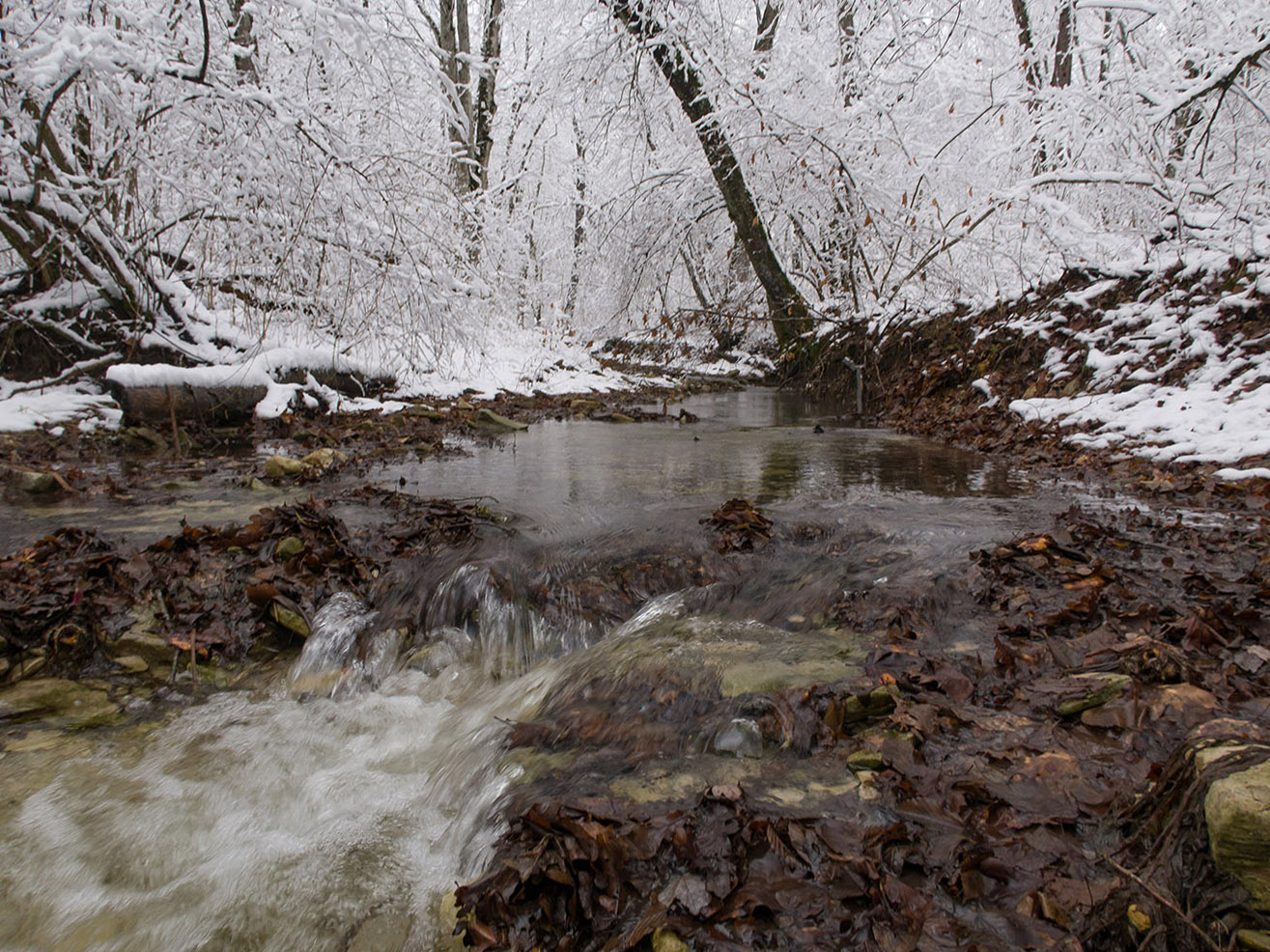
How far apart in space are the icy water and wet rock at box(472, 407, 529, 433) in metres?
3.63

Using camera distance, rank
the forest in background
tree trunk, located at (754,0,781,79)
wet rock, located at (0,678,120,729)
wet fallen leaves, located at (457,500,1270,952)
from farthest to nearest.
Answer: tree trunk, located at (754,0,781,79)
the forest in background
wet rock, located at (0,678,120,729)
wet fallen leaves, located at (457,500,1270,952)

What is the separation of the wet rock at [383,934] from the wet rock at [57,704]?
1602 mm

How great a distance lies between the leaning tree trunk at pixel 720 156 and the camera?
8914 mm

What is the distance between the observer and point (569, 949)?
1397 millimetres

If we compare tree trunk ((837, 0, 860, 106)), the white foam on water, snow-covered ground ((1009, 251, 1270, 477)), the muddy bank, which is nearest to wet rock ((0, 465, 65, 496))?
the white foam on water

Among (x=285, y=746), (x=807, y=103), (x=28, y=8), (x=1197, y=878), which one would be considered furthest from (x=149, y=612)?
(x=807, y=103)

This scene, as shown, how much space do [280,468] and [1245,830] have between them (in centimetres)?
562

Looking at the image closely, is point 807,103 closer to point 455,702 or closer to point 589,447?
point 589,447

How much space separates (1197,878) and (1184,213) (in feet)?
24.9

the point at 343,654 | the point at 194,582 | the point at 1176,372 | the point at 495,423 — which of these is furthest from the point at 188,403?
the point at 1176,372

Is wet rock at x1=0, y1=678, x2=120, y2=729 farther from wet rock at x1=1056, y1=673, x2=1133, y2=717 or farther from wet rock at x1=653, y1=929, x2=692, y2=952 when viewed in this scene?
wet rock at x1=1056, y1=673, x2=1133, y2=717

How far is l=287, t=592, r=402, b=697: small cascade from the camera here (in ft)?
9.26

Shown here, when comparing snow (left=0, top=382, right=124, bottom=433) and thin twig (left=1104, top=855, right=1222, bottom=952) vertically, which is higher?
snow (left=0, top=382, right=124, bottom=433)

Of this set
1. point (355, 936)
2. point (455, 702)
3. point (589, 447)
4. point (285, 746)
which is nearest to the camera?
point (355, 936)
